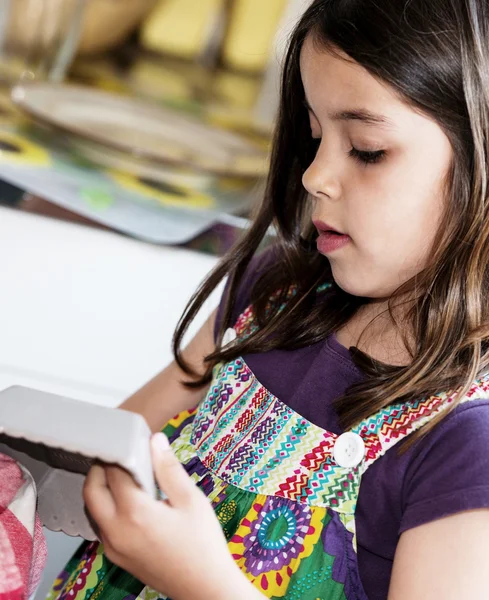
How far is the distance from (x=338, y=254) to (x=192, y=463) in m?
0.20

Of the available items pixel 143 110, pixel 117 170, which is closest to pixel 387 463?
pixel 117 170

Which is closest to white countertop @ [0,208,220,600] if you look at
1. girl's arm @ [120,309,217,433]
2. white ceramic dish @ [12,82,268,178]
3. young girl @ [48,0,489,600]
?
white ceramic dish @ [12,82,268,178]

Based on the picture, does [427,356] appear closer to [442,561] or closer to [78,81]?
[442,561]

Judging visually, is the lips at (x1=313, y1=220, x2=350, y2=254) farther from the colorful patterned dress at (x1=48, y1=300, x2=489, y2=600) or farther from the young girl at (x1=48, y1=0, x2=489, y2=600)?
the colorful patterned dress at (x1=48, y1=300, x2=489, y2=600)

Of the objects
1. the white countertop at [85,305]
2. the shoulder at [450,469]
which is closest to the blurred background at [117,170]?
the white countertop at [85,305]

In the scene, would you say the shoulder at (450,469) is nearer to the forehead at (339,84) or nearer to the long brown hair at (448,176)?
the long brown hair at (448,176)

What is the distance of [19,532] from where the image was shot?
55cm

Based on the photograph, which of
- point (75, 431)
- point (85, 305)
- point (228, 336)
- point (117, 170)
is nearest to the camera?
point (75, 431)

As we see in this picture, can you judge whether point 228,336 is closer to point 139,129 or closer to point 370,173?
point 370,173

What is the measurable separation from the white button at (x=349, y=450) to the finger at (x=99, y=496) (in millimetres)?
165

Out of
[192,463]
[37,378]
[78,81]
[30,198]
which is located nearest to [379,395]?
[192,463]

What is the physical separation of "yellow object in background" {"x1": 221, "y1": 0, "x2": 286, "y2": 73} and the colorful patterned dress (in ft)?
2.90

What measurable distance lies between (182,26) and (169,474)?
1.08 meters

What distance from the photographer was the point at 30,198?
4.05 feet
